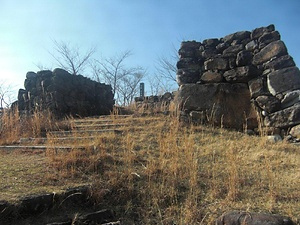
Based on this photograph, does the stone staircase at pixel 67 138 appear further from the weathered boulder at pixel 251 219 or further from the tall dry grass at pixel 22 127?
the weathered boulder at pixel 251 219

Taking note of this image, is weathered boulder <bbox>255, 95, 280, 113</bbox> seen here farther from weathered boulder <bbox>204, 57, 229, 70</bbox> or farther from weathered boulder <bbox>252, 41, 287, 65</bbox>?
weathered boulder <bbox>204, 57, 229, 70</bbox>

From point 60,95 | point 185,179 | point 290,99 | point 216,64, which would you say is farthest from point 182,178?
point 60,95

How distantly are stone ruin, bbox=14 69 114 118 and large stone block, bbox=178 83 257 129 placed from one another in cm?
381

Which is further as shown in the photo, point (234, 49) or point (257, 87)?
point (234, 49)

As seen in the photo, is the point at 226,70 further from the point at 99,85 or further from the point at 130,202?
the point at 99,85

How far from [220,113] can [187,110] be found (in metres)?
0.68

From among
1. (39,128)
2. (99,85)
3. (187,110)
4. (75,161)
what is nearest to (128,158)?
(75,161)

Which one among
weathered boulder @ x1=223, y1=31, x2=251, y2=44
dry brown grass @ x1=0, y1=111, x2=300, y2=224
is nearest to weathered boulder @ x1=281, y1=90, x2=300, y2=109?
dry brown grass @ x1=0, y1=111, x2=300, y2=224

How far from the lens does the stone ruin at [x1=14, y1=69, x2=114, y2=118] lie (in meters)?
8.04

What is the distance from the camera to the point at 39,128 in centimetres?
522

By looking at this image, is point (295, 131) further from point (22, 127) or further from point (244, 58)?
point (22, 127)

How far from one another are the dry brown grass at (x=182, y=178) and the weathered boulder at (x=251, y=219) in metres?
0.11

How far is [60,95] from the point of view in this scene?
837cm

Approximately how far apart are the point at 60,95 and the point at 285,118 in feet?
22.1
